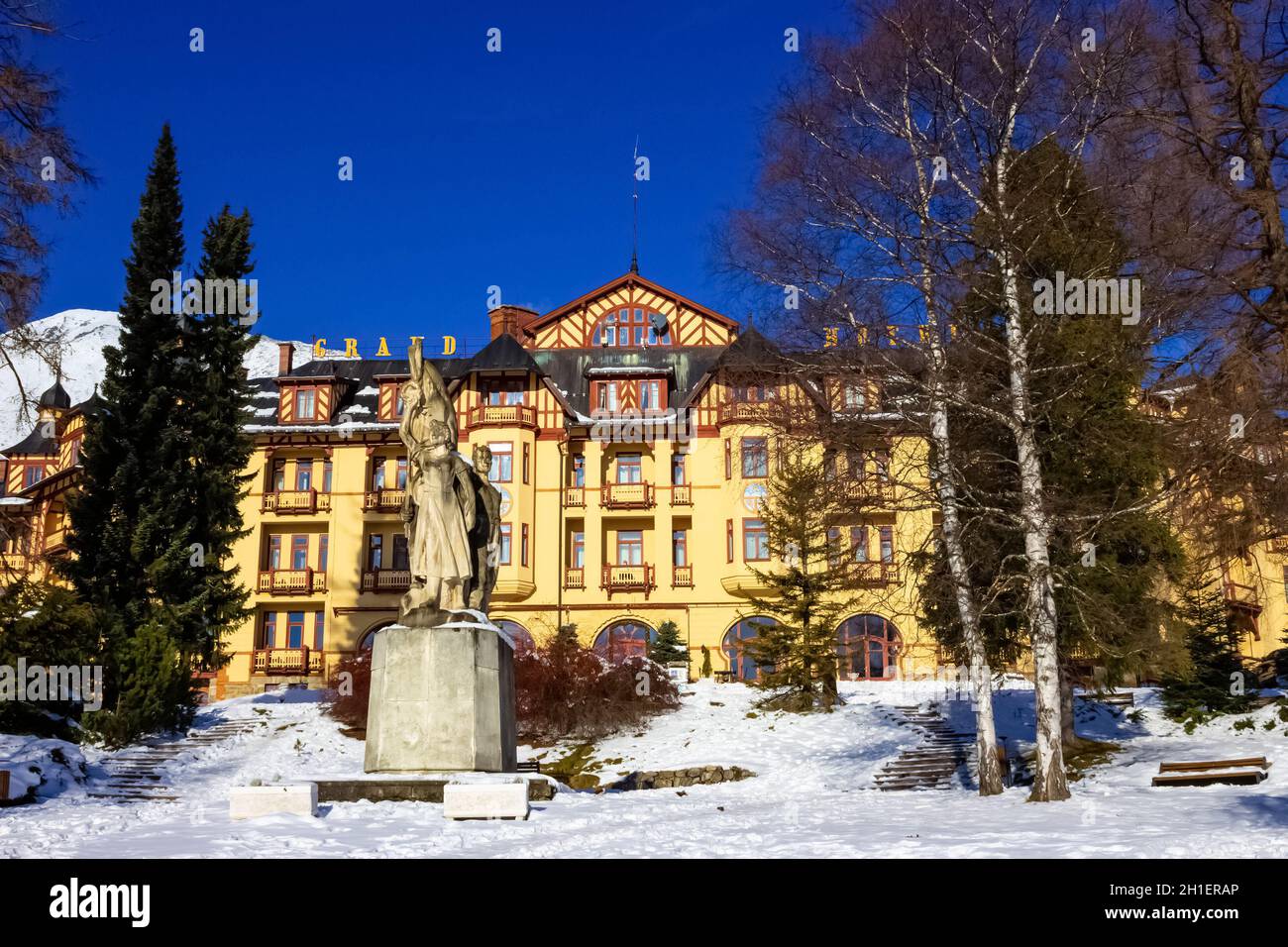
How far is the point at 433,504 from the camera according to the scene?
1515 cm

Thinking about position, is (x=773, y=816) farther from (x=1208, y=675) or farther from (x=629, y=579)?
(x=629, y=579)

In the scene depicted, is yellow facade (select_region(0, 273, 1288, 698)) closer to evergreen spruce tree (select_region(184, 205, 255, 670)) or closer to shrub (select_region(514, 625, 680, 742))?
evergreen spruce tree (select_region(184, 205, 255, 670))

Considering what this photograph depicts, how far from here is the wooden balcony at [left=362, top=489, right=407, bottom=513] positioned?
48688 mm

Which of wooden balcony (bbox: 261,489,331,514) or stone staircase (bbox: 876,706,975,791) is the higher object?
wooden balcony (bbox: 261,489,331,514)

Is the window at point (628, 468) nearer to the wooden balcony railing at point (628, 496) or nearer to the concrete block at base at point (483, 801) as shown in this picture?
the wooden balcony railing at point (628, 496)

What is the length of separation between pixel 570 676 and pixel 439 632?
1865 cm

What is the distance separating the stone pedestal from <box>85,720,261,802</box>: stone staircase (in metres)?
8.21

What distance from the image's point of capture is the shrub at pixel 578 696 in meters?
32.2

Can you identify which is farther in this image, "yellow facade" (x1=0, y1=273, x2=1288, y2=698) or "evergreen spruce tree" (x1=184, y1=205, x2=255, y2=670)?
"yellow facade" (x1=0, y1=273, x2=1288, y2=698)

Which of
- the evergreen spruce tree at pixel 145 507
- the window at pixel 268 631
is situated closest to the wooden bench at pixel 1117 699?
the evergreen spruce tree at pixel 145 507

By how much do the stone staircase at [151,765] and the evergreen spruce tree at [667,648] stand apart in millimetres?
13075

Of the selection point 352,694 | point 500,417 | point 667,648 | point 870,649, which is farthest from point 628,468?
point 352,694

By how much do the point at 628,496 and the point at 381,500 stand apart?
10.2m

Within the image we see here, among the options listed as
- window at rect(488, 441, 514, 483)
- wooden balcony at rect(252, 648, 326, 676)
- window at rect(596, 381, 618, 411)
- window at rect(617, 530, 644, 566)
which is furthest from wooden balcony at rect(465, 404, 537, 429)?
wooden balcony at rect(252, 648, 326, 676)
